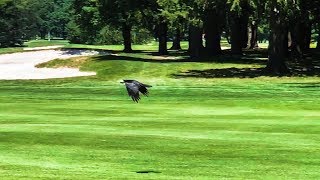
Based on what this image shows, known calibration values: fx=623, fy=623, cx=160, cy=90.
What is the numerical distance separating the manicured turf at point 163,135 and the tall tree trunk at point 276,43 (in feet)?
34.6

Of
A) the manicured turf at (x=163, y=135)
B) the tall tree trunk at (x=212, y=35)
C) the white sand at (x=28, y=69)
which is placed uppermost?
the tall tree trunk at (x=212, y=35)

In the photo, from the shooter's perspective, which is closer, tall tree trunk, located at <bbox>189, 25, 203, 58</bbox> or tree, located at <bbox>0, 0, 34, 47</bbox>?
tall tree trunk, located at <bbox>189, 25, 203, 58</bbox>

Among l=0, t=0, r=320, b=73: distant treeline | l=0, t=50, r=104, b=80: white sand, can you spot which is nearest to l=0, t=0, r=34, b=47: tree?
l=0, t=0, r=320, b=73: distant treeline

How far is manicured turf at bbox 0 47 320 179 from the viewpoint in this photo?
38.0ft

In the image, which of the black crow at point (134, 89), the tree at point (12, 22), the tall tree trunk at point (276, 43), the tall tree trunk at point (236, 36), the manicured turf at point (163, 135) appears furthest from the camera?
the tree at point (12, 22)

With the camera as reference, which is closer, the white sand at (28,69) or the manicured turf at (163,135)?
the manicured turf at (163,135)

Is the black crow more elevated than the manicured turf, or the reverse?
the black crow

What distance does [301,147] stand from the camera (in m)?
13.8

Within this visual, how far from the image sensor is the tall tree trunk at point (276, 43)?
141ft

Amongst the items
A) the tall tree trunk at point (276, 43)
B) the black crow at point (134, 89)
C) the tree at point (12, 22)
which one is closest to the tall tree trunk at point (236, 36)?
the tall tree trunk at point (276, 43)

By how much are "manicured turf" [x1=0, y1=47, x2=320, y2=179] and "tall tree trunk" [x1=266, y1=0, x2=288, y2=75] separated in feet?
34.6

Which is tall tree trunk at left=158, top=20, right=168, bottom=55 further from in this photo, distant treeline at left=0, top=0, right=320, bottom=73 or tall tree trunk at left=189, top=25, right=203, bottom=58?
tall tree trunk at left=189, top=25, right=203, bottom=58

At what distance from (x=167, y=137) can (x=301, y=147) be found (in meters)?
A: 3.37

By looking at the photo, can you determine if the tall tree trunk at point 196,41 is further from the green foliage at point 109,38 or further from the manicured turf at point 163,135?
the green foliage at point 109,38
